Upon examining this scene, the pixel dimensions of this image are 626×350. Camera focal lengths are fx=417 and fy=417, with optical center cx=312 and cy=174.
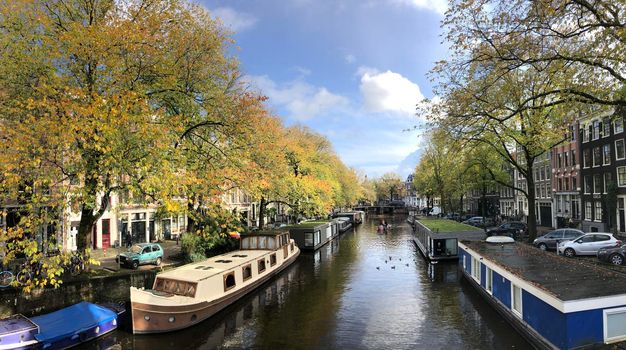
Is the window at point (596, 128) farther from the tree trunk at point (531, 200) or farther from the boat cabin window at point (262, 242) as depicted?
the boat cabin window at point (262, 242)

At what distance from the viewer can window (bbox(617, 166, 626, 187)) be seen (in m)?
45.7

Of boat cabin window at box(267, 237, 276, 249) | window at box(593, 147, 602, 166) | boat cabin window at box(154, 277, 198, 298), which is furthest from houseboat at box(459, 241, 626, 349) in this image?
window at box(593, 147, 602, 166)

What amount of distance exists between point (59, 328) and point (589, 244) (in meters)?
35.0

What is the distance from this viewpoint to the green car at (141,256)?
30484mm

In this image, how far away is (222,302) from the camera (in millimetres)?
23594

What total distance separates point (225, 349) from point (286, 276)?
1640cm

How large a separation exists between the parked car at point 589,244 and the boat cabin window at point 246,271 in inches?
955

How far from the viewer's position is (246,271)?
27.8 metres

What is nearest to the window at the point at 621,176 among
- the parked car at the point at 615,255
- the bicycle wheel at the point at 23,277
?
the parked car at the point at 615,255

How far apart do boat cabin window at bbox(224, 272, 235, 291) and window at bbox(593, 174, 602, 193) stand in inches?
1825

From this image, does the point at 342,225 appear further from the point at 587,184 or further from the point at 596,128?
the point at 596,128

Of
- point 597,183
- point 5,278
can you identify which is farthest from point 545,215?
point 5,278

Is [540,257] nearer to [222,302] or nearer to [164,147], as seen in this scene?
[222,302]

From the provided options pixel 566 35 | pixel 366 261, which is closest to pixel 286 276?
pixel 366 261
